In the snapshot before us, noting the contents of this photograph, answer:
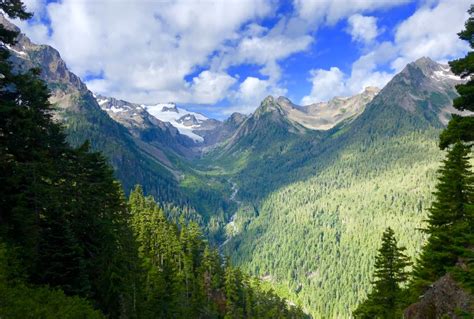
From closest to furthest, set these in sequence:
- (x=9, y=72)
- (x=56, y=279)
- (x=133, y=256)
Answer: (x=56, y=279), (x=9, y=72), (x=133, y=256)

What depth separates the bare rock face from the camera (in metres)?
19.1

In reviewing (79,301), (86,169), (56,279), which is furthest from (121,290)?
(86,169)

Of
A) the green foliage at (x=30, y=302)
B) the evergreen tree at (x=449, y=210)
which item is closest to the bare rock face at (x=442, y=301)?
the evergreen tree at (x=449, y=210)

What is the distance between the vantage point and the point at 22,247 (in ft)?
70.7

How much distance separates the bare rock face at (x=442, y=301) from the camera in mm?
19109

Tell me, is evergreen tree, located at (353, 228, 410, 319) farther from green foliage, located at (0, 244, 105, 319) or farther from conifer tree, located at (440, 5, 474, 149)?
green foliage, located at (0, 244, 105, 319)

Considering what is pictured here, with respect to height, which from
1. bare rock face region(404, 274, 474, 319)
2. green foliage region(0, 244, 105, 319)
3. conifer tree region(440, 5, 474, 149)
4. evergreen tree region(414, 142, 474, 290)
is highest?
conifer tree region(440, 5, 474, 149)

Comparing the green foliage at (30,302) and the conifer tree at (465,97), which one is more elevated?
the conifer tree at (465,97)

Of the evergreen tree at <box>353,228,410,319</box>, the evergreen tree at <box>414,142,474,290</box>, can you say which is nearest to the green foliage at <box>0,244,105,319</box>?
the evergreen tree at <box>414,142,474,290</box>

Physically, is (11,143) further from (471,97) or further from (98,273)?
(471,97)

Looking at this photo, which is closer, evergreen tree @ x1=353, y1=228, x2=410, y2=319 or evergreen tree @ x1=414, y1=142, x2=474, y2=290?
evergreen tree @ x1=414, y1=142, x2=474, y2=290

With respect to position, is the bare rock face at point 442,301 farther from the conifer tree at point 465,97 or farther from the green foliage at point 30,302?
the green foliage at point 30,302

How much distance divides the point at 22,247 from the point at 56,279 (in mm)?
3260

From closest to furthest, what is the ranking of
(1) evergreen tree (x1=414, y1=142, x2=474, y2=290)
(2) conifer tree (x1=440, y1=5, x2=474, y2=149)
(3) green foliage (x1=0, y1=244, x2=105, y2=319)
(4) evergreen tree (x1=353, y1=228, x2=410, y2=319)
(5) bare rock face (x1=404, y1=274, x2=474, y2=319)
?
(3) green foliage (x1=0, y1=244, x2=105, y2=319) → (5) bare rock face (x1=404, y1=274, x2=474, y2=319) → (2) conifer tree (x1=440, y1=5, x2=474, y2=149) → (1) evergreen tree (x1=414, y1=142, x2=474, y2=290) → (4) evergreen tree (x1=353, y1=228, x2=410, y2=319)
